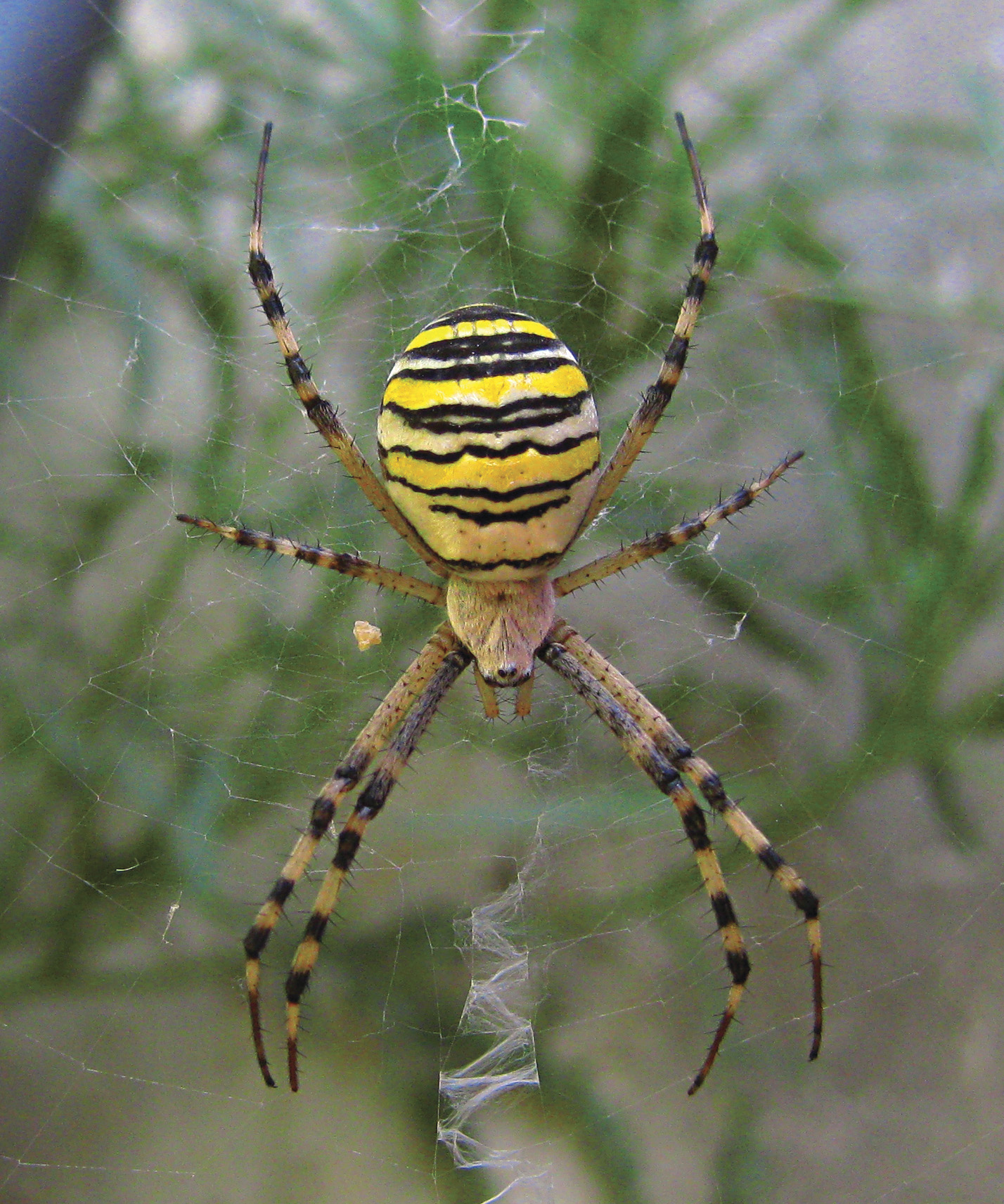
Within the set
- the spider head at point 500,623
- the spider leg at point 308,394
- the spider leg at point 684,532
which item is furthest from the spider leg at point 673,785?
the spider leg at point 308,394

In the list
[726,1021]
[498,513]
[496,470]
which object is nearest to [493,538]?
[498,513]

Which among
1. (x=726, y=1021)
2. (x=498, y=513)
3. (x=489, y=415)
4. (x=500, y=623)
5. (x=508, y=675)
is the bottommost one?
(x=726, y=1021)

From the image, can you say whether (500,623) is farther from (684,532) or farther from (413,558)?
(413,558)

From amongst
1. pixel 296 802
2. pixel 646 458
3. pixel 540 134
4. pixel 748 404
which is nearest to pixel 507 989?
pixel 296 802

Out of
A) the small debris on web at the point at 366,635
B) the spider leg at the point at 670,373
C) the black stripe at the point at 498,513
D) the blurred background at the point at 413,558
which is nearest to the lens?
the black stripe at the point at 498,513

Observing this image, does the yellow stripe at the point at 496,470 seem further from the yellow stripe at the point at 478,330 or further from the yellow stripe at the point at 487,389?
the yellow stripe at the point at 478,330

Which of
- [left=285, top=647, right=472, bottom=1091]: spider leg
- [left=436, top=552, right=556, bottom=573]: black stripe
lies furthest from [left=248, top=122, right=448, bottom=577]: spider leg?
[left=285, top=647, right=472, bottom=1091]: spider leg

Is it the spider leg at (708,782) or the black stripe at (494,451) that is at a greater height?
the black stripe at (494,451)

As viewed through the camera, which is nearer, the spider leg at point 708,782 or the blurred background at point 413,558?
the spider leg at point 708,782

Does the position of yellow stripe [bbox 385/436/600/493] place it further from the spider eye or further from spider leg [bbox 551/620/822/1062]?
spider leg [bbox 551/620/822/1062]
